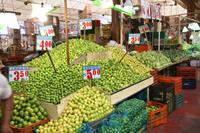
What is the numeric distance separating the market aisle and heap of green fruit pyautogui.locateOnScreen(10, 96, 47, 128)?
2.37 metres

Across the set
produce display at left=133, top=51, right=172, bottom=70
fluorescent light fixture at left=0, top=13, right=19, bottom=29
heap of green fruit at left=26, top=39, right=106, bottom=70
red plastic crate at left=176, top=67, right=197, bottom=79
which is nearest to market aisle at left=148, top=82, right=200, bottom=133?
produce display at left=133, top=51, right=172, bottom=70

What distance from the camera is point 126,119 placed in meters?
3.81

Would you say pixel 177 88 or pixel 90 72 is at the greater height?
pixel 90 72

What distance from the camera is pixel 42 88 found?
3.78m

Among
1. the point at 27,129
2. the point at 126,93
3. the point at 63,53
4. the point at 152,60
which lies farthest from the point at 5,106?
the point at 152,60

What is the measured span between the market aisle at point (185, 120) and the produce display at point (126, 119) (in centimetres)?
75

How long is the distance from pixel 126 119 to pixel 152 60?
11.0 feet

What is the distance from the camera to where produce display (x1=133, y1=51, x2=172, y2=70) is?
6691mm

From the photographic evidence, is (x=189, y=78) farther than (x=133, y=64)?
Yes

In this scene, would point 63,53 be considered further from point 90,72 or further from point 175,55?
point 175,55

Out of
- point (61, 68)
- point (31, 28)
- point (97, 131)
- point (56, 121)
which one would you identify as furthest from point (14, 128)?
point (31, 28)

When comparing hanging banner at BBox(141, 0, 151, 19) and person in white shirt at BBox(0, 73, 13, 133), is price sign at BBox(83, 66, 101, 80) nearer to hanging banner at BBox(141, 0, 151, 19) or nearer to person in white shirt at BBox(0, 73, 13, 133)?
person in white shirt at BBox(0, 73, 13, 133)

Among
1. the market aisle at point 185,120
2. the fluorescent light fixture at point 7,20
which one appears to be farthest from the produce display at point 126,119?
the fluorescent light fixture at point 7,20

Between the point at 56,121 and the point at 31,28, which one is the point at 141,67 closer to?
the point at 56,121
